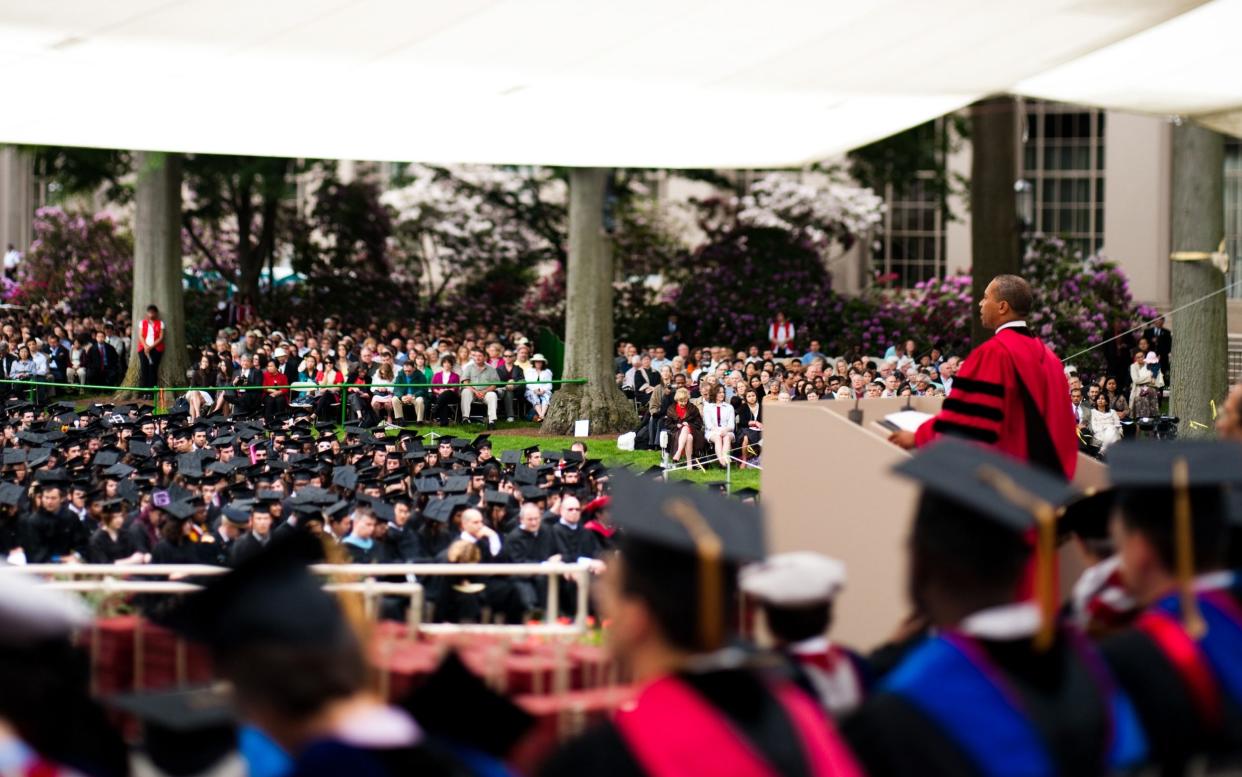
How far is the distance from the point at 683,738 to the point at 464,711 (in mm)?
769

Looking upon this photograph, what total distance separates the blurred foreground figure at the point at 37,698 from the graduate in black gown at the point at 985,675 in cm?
133

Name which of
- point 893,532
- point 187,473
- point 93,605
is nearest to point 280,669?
point 893,532

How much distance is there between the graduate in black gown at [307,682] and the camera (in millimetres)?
2408

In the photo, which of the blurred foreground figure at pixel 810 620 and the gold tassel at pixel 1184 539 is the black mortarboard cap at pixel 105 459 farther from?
the gold tassel at pixel 1184 539

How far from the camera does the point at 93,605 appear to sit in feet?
20.1

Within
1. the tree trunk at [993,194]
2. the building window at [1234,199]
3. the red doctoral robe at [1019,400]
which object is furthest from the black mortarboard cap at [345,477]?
the building window at [1234,199]

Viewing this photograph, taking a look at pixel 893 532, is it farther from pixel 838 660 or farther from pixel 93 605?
pixel 93 605

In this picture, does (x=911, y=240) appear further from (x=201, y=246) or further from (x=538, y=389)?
(x=538, y=389)

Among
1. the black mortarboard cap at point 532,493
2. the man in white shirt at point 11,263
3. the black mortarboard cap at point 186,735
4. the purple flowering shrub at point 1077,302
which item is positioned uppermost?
the man in white shirt at point 11,263

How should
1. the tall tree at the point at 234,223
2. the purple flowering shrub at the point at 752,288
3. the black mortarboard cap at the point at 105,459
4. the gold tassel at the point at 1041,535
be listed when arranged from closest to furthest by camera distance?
the gold tassel at the point at 1041,535
the black mortarboard cap at the point at 105,459
the purple flowering shrub at the point at 752,288
the tall tree at the point at 234,223

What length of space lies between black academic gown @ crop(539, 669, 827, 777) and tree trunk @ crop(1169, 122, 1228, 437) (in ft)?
43.5

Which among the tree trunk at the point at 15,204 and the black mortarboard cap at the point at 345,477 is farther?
the tree trunk at the point at 15,204

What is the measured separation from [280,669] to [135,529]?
860 centimetres

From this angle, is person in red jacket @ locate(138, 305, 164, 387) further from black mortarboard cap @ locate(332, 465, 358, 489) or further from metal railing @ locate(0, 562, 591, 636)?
metal railing @ locate(0, 562, 591, 636)
